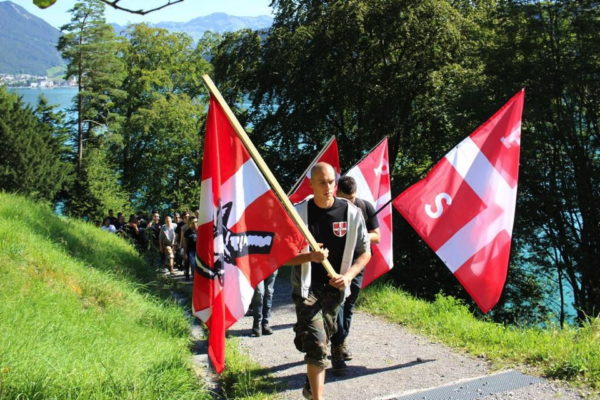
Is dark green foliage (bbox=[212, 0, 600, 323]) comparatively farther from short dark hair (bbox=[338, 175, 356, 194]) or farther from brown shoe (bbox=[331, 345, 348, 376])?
brown shoe (bbox=[331, 345, 348, 376])

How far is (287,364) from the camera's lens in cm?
597

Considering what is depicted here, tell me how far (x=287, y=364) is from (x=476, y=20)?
704 inches

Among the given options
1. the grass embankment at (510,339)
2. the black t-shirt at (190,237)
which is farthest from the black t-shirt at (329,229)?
the black t-shirt at (190,237)

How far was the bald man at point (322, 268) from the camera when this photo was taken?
4.32 meters

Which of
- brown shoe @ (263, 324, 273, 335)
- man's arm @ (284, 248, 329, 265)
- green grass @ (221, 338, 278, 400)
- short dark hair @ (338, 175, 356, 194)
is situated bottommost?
green grass @ (221, 338, 278, 400)

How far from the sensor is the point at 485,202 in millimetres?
5484

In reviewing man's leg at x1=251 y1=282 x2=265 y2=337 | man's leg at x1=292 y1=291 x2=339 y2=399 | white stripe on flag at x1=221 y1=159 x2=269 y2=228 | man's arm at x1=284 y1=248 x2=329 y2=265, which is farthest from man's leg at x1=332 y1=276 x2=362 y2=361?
man's leg at x1=251 y1=282 x2=265 y2=337

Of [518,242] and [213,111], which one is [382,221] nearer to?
[213,111]

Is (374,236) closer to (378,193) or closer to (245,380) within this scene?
(245,380)

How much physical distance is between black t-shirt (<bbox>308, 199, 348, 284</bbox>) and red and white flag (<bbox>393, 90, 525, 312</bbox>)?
1.10m

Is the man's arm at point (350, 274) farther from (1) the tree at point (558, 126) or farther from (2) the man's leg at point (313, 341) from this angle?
(1) the tree at point (558, 126)

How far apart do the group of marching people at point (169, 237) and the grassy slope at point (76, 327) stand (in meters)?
1.72

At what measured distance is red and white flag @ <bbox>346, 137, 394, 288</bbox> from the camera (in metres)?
7.04

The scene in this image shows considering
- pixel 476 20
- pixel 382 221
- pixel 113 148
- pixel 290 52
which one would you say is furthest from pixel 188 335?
pixel 113 148
